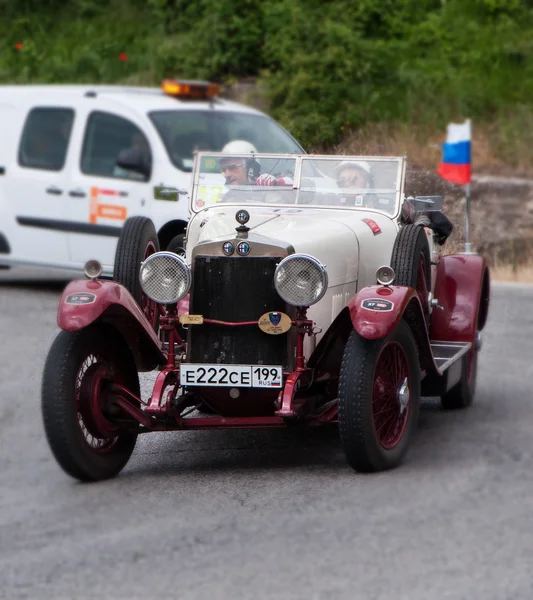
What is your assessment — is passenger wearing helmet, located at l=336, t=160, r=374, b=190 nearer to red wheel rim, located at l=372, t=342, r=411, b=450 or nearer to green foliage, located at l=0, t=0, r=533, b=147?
red wheel rim, located at l=372, t=342, r=411, b=450

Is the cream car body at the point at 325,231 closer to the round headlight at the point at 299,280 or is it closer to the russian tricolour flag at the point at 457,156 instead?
the round headlight at the point at 299,280

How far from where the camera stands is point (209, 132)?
12.9 meters

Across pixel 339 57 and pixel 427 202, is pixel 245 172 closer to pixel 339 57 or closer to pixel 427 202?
pixel 427 202

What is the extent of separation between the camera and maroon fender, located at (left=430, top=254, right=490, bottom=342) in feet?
26.1

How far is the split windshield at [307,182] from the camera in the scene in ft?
24.7

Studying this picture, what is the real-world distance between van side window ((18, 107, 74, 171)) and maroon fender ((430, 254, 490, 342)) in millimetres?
6014

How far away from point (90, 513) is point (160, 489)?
1.56ft

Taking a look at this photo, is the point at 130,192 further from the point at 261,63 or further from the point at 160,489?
the point at 261,63

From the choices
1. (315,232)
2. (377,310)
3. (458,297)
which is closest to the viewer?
(377,310)

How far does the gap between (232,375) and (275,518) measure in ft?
3.12

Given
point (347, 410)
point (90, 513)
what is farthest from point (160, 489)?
point (347, 410)

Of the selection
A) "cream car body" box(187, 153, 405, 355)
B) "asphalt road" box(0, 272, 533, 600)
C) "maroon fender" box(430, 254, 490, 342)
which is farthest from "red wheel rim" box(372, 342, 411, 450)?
"maroon fender" box(430, 254, 490, 342)

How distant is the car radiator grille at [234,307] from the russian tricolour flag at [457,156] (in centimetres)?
1019

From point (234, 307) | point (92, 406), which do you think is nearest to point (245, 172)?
point (234, 307)
